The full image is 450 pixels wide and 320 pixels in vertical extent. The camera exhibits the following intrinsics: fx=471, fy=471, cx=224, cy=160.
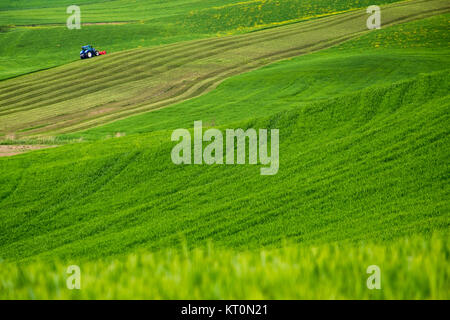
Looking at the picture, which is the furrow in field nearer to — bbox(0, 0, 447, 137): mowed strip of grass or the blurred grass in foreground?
bbox(0, 0, 447, 137): mowed strip of grass

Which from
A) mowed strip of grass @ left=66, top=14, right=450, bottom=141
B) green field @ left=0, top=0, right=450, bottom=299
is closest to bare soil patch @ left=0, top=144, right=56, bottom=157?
green field @ left=0, top=0, right=450, bottom=299

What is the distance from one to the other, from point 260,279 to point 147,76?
5247 cm

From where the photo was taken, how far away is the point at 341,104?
76.6 feet

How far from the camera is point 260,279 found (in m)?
2.93

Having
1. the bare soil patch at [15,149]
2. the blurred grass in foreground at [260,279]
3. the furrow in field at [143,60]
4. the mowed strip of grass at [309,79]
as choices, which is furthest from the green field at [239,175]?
the bare soil patch at [15,149]

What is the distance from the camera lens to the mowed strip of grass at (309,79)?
37625mm

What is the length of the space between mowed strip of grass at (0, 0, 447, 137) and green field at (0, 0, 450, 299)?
32 cm

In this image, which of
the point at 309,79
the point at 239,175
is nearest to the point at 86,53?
the point at 309,79

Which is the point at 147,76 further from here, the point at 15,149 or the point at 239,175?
the point at 239,175

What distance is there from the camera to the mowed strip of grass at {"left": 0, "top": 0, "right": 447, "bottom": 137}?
42.4 meters

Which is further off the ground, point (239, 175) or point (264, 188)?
point (239, 175)

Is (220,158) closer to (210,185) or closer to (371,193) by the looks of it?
(210,185)

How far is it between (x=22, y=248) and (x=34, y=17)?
101m
